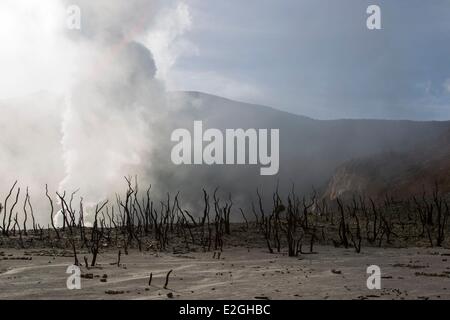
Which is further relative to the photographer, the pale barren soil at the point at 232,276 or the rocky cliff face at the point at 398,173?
the rocky cliff face at the point at 398,173

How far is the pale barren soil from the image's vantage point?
7191 mm

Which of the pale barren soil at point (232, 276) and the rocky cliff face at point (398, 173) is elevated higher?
the rocky cliff face at point (398, 173)

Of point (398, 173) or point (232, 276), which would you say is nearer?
point (232, 276)

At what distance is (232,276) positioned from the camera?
352 inches

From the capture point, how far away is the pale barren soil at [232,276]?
7.19 metres

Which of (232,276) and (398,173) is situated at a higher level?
(398,173)

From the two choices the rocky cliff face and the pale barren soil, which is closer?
the pale barren soil

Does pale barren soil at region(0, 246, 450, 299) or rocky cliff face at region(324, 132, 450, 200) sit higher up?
rocky cliff face at region(324, 132, 450, 200)
